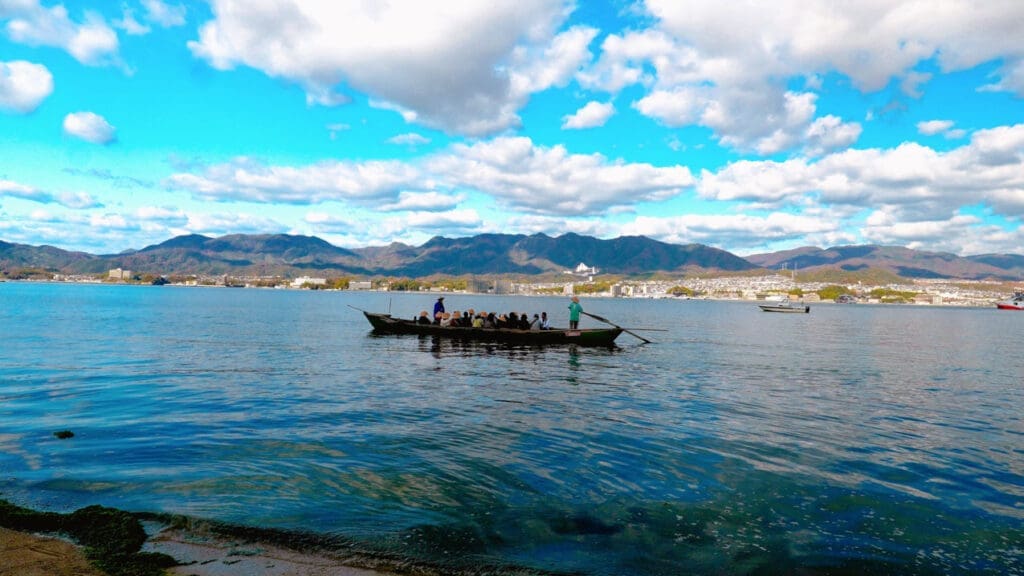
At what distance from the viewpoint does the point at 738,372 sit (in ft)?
98.7

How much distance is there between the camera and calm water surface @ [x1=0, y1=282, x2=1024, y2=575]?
8.83 m

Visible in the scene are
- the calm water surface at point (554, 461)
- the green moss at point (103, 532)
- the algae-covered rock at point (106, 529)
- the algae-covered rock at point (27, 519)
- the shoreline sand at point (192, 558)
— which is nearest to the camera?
the shoreline sand at point (192, 558)

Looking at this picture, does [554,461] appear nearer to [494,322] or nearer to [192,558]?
[192,558]

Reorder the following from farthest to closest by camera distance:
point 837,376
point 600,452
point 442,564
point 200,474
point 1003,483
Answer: point 837,376
point 600,452
point 1003,483
point 200,474
point 442,564

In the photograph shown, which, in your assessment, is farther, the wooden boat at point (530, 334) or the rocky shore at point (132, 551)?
the wooden boat at point (530, 334)

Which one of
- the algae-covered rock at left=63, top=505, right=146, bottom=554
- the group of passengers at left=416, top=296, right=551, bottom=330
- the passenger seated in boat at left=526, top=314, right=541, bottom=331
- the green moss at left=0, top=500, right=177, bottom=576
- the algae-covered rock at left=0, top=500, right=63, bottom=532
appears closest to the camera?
the green moss at left=0, top=500, right=177, bottom=576

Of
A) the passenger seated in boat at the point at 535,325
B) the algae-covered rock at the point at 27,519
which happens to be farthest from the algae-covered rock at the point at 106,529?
the passenger seated in boat at the point at 535,325

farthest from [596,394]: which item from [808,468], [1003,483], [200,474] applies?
[200,474]

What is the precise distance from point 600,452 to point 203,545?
8643 mm

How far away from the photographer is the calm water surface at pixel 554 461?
8828 millimetres

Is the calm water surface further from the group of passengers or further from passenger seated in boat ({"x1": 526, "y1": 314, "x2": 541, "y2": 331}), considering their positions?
the group of passengers

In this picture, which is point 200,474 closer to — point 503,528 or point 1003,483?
point 503,528

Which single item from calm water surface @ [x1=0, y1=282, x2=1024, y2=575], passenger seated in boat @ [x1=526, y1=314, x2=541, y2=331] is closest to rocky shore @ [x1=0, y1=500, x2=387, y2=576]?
calm water surface @ [x1=0, y1=282, x2=1024, y2=575]

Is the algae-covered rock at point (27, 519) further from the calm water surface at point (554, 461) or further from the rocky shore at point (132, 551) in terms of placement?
the calm water surface at point (554, 461)
